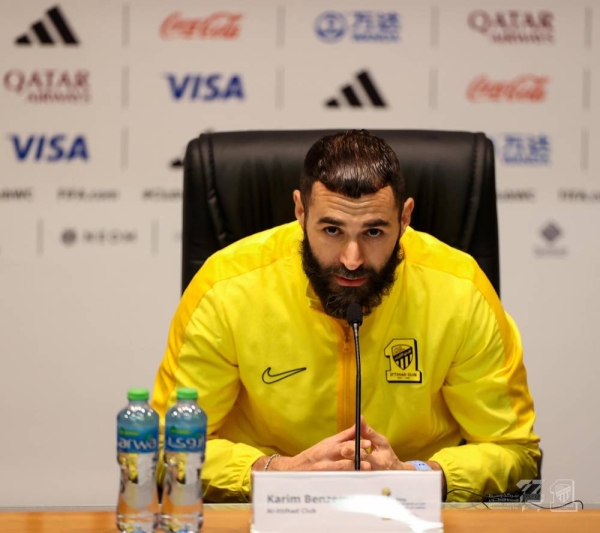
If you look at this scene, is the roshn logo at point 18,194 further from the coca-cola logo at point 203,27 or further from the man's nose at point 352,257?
the man's nose at point 352,257

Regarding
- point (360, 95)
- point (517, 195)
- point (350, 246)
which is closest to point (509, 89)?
point (517, 195)

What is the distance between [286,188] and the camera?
2.36 m

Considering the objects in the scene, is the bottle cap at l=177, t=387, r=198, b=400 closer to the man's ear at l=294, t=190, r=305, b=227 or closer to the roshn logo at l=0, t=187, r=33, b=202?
the man's ear at l=294, t=190, r=305, b=227

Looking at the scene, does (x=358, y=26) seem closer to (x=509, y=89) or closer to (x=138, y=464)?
(x=509, y=89)

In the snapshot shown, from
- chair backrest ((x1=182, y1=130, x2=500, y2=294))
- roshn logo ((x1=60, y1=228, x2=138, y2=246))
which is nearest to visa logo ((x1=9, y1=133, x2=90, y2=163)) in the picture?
roshn logo ((x1=60, y1=228, x2=138, y2=246))

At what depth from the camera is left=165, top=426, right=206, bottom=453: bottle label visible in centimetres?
144

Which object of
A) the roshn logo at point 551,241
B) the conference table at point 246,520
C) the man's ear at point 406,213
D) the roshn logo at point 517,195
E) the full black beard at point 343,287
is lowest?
the conference table at point 246,520

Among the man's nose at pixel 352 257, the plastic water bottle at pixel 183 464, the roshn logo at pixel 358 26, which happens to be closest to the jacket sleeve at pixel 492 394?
the man's nose at pixel 352 257

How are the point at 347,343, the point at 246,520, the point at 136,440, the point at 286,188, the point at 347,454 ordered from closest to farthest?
the point at 136,440 → the point at 246,520 → the point at 347,454 → the point at 347,343 → the point at 286,188

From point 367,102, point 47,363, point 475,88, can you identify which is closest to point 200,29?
point 367,102

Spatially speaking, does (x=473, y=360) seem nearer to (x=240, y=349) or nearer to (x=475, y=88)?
(x=240, y=349)

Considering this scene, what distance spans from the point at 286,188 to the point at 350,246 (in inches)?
15.4

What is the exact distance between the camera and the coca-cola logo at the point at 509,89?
12.0 feet

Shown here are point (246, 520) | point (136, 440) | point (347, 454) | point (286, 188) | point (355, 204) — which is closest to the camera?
point (136, 440)
